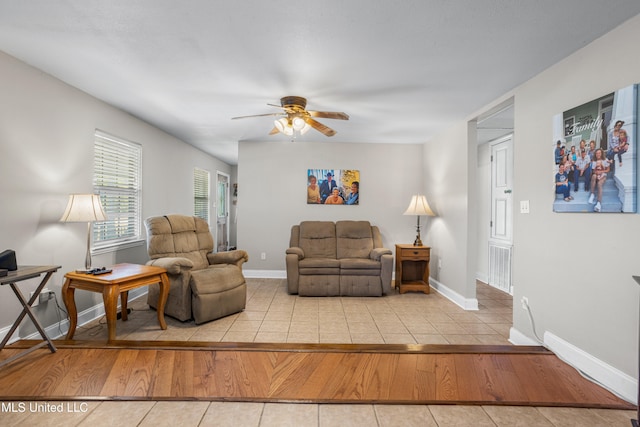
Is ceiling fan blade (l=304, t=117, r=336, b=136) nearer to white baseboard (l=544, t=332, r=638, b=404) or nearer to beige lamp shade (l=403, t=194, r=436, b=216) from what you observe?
beige lamp shade (l=403, t=194, r=436, b=216)

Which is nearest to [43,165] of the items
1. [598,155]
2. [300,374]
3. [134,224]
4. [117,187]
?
[117,187]

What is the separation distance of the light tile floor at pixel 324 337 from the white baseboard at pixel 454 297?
9cm

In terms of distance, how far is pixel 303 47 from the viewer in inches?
88.1

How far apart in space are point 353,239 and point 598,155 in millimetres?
3218

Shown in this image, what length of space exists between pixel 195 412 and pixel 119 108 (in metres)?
3.44

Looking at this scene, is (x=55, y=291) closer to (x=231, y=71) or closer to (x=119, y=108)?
(x=119, y=108)

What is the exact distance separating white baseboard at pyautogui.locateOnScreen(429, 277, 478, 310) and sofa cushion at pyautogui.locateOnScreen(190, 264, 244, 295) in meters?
2.71

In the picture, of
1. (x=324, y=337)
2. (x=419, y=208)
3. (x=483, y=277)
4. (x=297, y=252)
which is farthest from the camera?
(x=483, y=277)

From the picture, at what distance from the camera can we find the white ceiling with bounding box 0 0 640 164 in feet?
5.96

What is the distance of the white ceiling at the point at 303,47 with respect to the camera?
182cm

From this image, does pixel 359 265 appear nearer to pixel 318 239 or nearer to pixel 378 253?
pixel 378 253

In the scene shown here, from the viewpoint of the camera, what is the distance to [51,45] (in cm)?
226

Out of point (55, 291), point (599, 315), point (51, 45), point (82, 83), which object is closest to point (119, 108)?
point (82, 83)

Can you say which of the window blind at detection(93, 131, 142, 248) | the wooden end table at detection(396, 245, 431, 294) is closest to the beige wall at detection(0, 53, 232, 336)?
the window blind at detection(93, 131, 142, 248)
